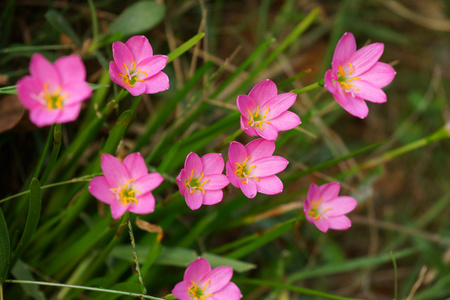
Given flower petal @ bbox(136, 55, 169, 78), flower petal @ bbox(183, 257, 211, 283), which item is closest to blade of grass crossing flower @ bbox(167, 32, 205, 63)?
flower petal @ bbox(136, 55, 169, 78)

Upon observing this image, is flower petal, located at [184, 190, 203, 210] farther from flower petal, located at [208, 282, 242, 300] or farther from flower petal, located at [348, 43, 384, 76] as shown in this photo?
flower petal, located at [348, 43, 384, 76]

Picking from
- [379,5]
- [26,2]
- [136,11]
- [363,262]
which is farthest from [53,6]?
[379,5]

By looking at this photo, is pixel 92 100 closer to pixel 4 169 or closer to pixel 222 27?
pixel 4 169

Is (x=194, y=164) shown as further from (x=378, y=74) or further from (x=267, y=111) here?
(x=378, y=74)

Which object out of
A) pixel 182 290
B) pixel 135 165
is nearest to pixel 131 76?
pixel 135 165

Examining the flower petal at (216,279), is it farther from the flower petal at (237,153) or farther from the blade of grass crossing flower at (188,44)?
the blade of grass crossing flower at (188,44)

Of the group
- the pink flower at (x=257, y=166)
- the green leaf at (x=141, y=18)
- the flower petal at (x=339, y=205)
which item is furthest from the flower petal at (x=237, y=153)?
the green leaf at (x=141, y=18)
